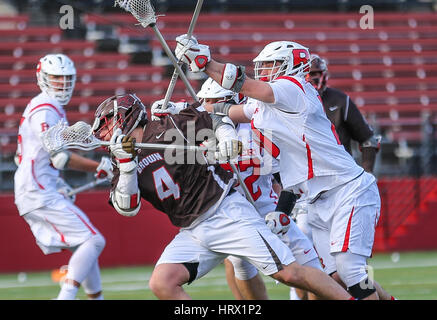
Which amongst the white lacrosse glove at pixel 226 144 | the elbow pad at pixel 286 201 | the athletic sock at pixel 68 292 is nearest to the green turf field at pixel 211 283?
the athletic sock at pixel 68 292

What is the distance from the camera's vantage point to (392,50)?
47.5 ft

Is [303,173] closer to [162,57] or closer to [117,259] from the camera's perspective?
[117,259]

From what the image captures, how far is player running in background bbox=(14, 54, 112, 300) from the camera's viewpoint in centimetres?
625

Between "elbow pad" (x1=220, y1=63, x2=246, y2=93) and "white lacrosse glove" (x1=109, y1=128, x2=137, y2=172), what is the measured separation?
562mm

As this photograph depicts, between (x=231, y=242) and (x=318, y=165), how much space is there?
0.69 metres

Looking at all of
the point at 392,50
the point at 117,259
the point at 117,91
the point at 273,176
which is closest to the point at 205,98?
the point at 273,176

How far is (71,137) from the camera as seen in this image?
453 cm

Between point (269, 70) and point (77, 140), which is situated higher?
point (269, 70)

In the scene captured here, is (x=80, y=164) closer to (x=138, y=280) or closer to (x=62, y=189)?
(x=62, y=189)

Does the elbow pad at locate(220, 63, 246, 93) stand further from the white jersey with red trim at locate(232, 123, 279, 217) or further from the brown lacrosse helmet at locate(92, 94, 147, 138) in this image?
the white jersey with red trim at locate(232, 123, 279, 217)

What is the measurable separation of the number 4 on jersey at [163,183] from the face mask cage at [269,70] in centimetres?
89

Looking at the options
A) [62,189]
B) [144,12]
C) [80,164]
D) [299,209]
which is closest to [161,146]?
[144,12]
